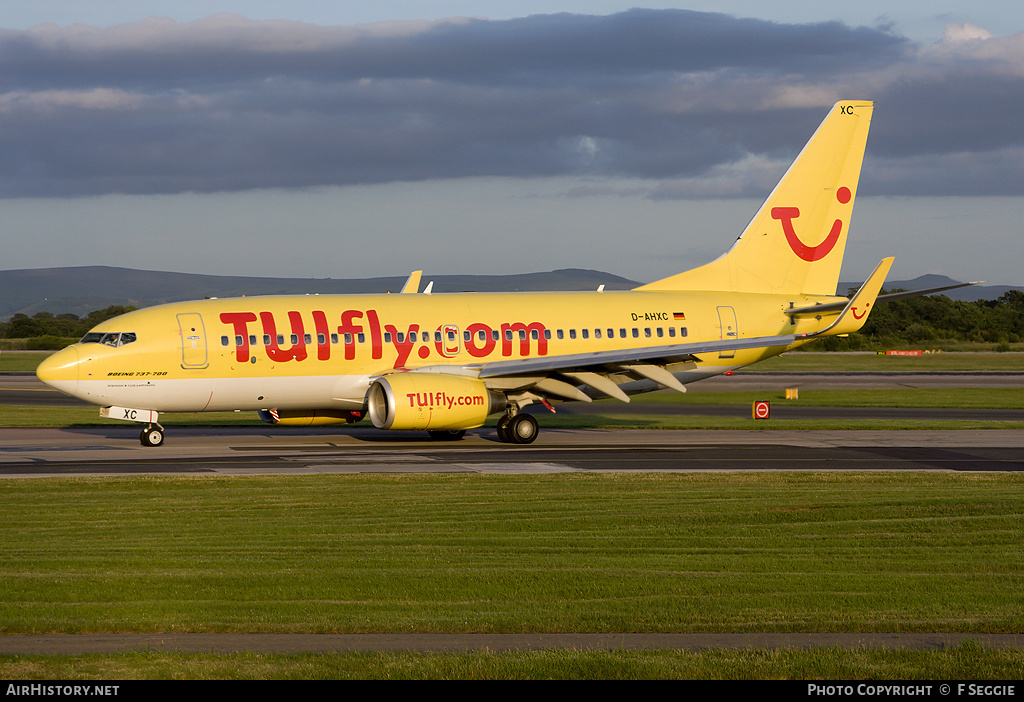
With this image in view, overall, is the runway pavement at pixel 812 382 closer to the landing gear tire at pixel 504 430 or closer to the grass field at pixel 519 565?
the landing gear tire at pixel 504 430

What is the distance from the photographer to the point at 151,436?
110 feet

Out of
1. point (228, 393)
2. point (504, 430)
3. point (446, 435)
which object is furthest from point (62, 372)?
point (504, 430)

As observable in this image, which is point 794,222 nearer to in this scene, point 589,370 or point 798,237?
point 798,237

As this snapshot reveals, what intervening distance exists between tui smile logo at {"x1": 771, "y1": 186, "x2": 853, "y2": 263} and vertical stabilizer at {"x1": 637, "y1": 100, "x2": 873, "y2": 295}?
0.04 metres

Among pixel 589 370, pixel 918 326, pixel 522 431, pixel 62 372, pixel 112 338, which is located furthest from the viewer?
pixel 918 326

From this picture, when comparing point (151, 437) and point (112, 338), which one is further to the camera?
point (151, 437)

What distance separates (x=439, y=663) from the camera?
9.77m

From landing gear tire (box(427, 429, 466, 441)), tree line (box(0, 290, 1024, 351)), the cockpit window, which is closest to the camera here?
the cockpit window

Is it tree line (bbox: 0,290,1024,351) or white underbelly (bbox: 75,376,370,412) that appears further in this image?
tree line (bbox: 0,290,1024,351)

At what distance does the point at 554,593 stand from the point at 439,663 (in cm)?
382

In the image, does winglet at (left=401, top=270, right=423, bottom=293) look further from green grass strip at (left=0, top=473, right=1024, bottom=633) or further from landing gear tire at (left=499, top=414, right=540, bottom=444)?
green grass strip at (left=0, top=473, right=1024, bottom=633)

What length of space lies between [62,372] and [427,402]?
10578 mm

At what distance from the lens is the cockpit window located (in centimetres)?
3281

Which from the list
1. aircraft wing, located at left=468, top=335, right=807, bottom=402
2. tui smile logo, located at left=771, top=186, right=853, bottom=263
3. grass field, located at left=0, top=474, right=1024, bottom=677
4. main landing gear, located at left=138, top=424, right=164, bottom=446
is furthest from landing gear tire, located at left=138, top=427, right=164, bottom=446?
tui smile logo, located at left=771, top=186, right=853, bottom=263
